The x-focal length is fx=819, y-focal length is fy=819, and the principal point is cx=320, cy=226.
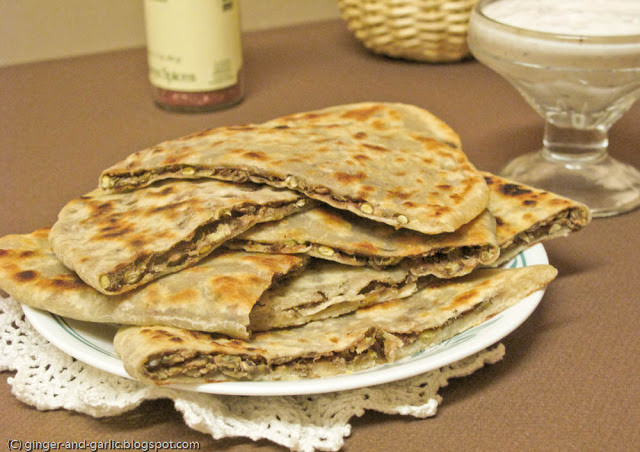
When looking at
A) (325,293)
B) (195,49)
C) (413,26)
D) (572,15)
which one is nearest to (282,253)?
(325,293)

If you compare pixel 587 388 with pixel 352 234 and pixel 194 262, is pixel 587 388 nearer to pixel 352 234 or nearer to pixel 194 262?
pixel 352 234

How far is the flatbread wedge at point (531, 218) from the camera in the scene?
1412 mm

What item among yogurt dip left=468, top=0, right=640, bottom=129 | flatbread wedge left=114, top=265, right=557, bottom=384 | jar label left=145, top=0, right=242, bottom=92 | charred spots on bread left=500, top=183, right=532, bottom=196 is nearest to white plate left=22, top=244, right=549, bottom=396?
flatbread wedge left=114, top=265, right=557, bottom=384

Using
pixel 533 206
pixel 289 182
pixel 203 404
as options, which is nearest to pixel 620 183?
pixel 533 206

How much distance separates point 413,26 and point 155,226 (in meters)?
1.49

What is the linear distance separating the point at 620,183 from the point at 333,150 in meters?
0.77

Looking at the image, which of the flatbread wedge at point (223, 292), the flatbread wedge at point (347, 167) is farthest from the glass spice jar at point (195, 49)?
the flatbread wedge at point (223, 292)

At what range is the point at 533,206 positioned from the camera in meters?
1.46

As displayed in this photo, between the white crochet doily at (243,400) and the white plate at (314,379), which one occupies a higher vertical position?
the white plate at (314,379)

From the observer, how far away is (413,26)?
8.30 feet

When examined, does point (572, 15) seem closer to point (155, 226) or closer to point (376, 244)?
point (376, 244)

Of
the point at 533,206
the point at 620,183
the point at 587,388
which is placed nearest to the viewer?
the point at 587,388

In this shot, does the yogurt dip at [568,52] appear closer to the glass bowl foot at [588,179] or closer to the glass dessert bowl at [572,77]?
the glass dessert bowl at [572,77]

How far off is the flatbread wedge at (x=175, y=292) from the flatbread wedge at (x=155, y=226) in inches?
1.1
